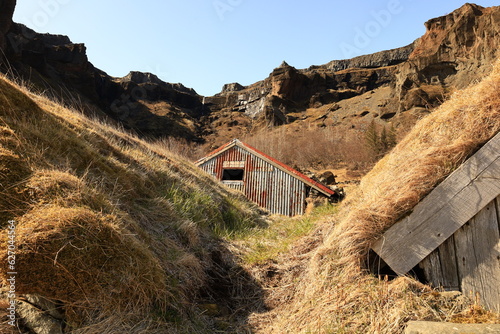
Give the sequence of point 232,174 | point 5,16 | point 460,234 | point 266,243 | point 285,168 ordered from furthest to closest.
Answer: point 5,16, point 232,174, point 285,168, point 266,243, point 460,234

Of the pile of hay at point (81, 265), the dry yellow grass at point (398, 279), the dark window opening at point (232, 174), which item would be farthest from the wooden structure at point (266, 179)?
the pile of hay at point (81, 265)

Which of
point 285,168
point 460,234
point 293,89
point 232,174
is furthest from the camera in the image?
point 293,89

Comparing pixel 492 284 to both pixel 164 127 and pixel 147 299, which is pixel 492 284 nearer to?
pixel 147 299

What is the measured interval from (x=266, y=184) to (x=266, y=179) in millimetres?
274

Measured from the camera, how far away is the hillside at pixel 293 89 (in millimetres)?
43531

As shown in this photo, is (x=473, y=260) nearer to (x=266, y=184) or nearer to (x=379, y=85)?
(x=266, y=184)

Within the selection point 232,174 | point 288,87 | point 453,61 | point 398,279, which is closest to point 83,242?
point 398,279

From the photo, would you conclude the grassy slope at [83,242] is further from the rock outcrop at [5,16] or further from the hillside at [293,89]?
the rock outcrop at [5,16]

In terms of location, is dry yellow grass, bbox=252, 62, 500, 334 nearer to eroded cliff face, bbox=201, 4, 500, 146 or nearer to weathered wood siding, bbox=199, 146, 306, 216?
weathered wood siding, bbox=199, 146, 306, 216

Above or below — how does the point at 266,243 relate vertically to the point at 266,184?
below

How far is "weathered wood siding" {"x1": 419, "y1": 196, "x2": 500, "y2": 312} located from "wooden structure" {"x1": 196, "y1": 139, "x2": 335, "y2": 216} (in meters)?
11.0

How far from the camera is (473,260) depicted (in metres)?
2.51

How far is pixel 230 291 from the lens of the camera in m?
3.98

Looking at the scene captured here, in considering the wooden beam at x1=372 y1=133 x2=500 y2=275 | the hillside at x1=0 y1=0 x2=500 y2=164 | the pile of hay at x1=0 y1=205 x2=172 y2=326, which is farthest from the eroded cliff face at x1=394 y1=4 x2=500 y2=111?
the pile of hay at x1=0 y1=205 x2=172 y2=326
